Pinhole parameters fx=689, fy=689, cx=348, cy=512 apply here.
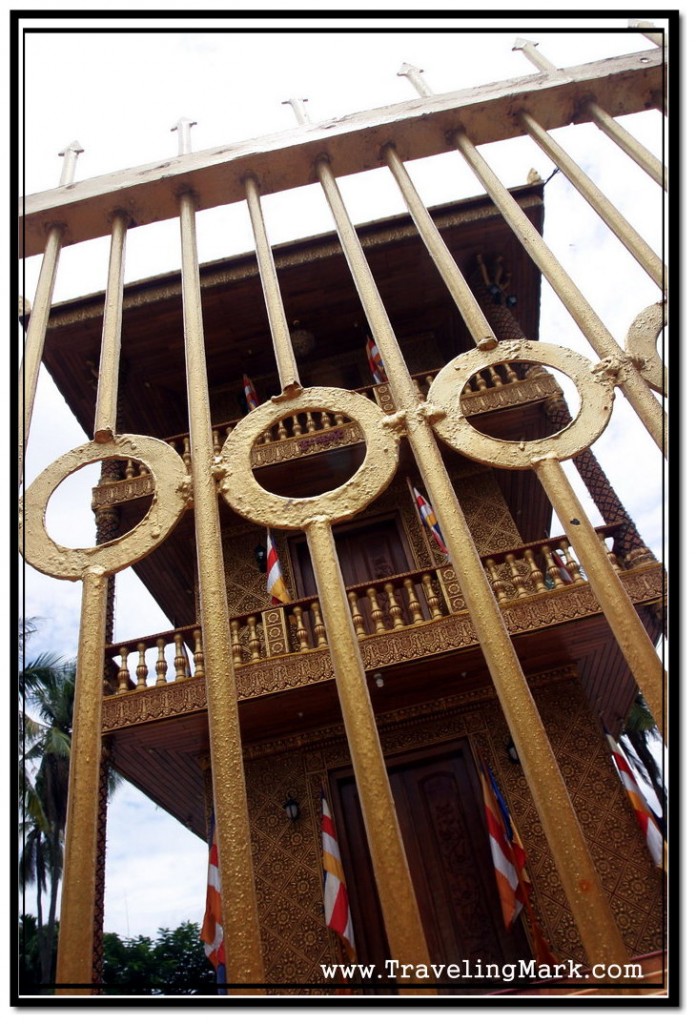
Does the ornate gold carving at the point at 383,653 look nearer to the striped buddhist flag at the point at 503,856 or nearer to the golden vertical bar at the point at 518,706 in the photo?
the striped buddhist flag at the point at 503,856

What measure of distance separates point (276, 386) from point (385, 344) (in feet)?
31.6

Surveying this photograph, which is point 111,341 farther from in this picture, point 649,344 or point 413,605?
point 413,605

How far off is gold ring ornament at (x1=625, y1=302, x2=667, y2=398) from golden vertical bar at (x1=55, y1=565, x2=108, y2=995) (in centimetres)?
234

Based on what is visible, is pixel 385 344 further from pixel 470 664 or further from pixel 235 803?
pixel 470 664

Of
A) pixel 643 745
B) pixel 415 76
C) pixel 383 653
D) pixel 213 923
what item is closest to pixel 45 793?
pixel 213 923

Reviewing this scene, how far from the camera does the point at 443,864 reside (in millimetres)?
7422

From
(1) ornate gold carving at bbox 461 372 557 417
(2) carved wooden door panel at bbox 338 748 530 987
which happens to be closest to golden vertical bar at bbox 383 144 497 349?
(1) ornate gold carving at bbox 461 372 557 417

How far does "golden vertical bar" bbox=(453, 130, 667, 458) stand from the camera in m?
2.77

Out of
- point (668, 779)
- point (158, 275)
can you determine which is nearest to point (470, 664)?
point (668, 779)

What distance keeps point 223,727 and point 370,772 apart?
484 millimetres

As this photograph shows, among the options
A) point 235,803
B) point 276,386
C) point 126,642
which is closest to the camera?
point 235,803

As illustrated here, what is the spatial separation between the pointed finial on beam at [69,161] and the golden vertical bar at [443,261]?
1.86 metres

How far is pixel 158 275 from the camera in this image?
35.4ft

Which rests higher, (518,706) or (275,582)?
(275,582)
